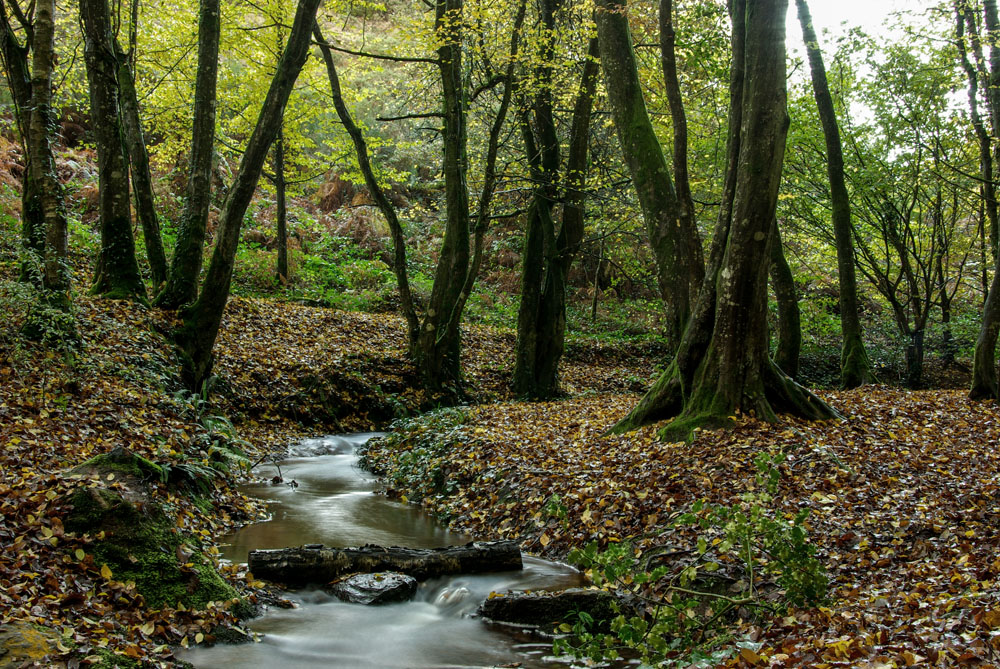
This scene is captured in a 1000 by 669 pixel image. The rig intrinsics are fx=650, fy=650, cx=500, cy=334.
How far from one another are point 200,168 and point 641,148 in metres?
7.82

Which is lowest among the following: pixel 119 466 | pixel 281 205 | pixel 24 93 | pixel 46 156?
pixel 119 466

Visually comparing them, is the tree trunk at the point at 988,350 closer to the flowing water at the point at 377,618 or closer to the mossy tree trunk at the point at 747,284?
the mossy tree trunk at the point at 747,284

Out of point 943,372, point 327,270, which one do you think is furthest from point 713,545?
point 327,270

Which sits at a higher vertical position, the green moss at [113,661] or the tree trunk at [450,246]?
the tree trunk at [450,246]

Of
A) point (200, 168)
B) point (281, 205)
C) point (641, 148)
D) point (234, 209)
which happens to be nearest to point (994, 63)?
point (641, 148)

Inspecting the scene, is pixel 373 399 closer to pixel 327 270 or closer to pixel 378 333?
pixel 378 333

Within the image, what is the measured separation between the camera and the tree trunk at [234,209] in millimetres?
10664

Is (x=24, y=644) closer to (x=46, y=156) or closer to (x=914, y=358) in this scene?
(x=46, y=156)

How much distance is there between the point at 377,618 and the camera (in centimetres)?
543

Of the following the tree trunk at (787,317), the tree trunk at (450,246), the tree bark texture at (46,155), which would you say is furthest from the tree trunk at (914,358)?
the tree bark texture at (46,155)

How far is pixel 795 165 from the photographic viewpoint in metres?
18.0

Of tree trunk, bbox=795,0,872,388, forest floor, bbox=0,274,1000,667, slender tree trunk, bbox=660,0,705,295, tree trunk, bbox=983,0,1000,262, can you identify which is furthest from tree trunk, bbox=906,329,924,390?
slender tree trunk, bbox=660,0,705,295

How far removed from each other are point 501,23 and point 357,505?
11.1 meters

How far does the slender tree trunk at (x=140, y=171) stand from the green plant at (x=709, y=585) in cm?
1147
